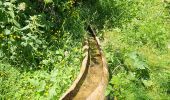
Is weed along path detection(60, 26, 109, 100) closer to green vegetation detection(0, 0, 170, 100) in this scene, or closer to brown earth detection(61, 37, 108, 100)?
brown earth detection(61, 37, 108, 100)

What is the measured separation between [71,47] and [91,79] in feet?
2.73

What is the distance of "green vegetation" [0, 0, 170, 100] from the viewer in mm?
6383

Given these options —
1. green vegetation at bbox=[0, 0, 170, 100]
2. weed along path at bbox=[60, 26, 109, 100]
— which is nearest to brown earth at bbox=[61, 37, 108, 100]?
weed along path at bbox=[60, 26, 109, 100]

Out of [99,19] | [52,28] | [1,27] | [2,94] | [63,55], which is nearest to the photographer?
[2,94]

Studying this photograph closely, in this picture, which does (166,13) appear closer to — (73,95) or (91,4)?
(91,4)

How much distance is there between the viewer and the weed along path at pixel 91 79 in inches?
254

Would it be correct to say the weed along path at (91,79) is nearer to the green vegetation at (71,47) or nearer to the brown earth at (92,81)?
the brown earth at (92,81)

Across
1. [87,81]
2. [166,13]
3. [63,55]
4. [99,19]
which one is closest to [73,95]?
[87,81]

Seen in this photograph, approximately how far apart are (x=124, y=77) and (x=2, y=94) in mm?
2083

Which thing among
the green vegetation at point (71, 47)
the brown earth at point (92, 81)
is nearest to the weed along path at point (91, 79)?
the brown earth at point (92, 81)

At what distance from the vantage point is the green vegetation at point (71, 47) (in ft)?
20.9

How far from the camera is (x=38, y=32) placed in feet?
23.1

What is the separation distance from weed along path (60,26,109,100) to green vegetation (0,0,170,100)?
0.14 metres

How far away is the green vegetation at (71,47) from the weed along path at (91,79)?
0.14 meters
